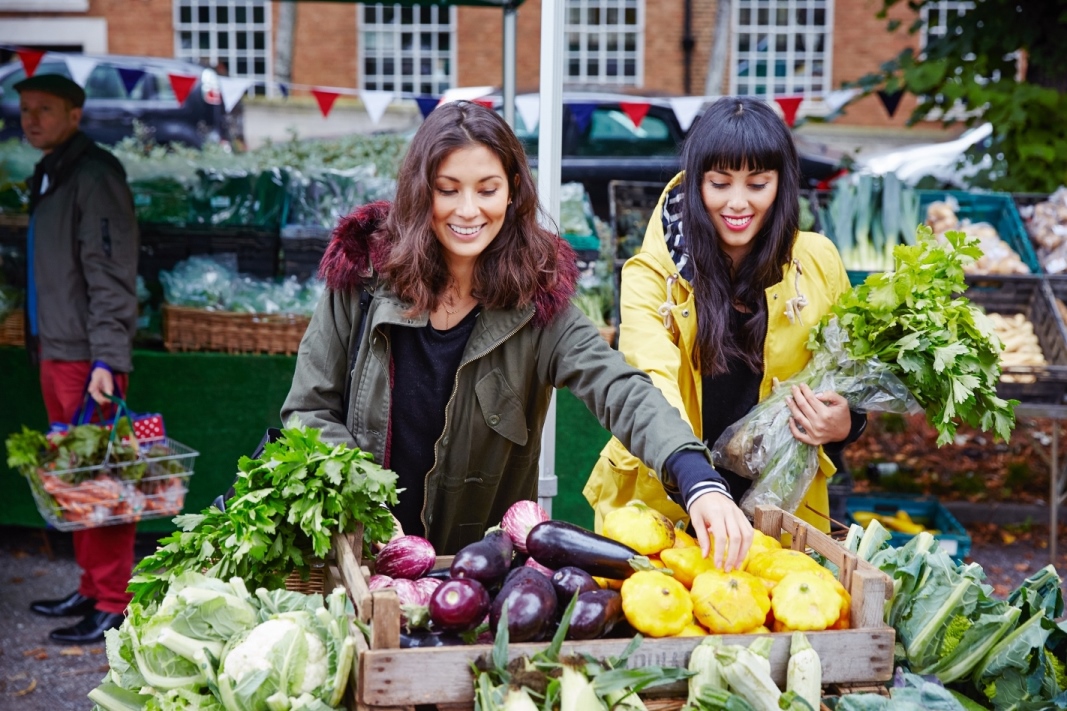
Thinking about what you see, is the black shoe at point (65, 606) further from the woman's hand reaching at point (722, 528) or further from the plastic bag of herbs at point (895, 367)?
the woman's hand reaching at point (722, 528)

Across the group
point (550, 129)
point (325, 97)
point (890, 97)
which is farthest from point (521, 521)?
point (890, 97)

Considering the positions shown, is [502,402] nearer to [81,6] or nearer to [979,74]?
[979,74]

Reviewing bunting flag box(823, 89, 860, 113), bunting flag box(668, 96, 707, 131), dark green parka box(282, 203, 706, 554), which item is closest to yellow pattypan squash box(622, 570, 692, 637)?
dark green parka box(282, 203, 706, 554)

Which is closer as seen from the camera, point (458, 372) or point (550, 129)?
point (458, 372)

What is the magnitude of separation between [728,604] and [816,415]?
2.82ft

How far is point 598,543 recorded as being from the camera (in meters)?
2.03

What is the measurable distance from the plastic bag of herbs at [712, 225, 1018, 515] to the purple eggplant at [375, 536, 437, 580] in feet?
2.76

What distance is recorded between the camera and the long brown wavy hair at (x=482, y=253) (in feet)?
7.58

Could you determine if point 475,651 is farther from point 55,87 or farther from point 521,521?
point 55,87

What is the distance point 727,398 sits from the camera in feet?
9.16

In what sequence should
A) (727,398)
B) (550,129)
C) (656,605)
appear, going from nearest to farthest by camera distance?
(656,605), (727,398), (550,129)

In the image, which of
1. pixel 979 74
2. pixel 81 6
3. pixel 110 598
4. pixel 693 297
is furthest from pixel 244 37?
pixel 693 297

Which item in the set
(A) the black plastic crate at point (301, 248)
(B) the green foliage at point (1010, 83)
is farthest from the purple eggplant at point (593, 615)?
(B) the green foliage at point (1010, 83)

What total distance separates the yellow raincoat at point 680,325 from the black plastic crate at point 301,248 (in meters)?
3.12
